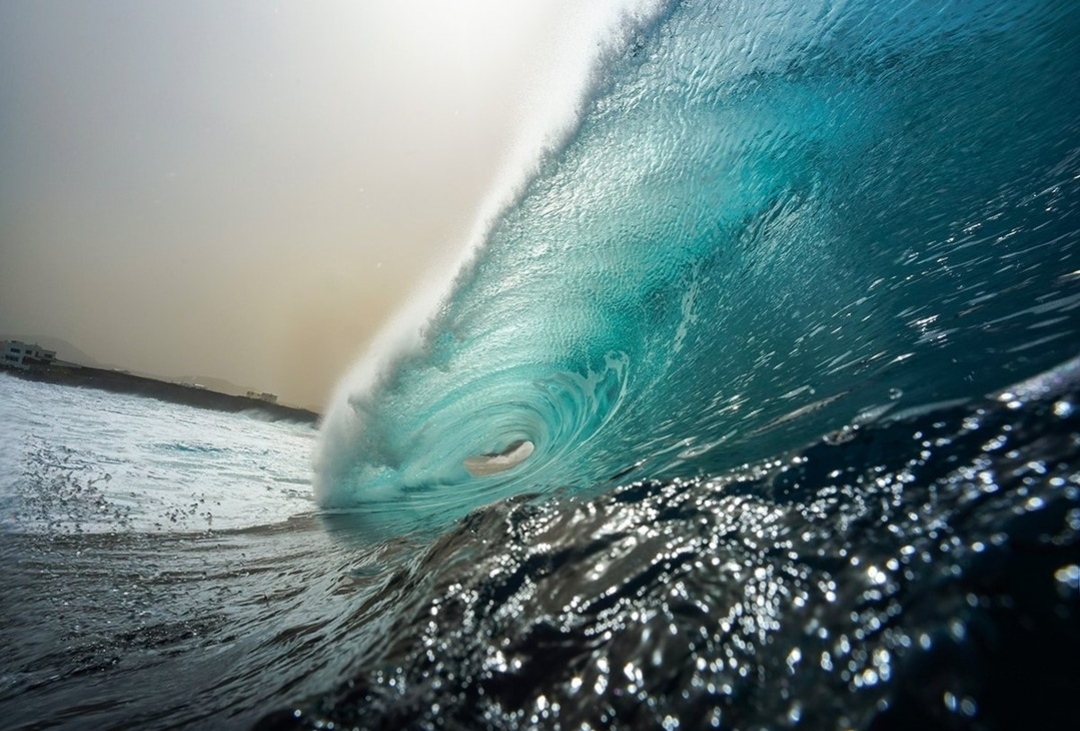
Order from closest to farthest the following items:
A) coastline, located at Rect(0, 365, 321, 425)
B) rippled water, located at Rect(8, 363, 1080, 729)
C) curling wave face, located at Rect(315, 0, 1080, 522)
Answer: rippled water, located at Rect(8, 363, 1080, 729) < curling wave face, located at Rect(315, 0, 1080, 522) < coastline, located at Rect(0, 365, 321, 425)

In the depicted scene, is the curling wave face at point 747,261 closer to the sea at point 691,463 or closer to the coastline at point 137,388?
the sea at point 691,463

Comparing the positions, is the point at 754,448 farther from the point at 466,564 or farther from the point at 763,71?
the point at 763,71

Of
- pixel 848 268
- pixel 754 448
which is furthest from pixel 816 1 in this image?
pixel 754 448

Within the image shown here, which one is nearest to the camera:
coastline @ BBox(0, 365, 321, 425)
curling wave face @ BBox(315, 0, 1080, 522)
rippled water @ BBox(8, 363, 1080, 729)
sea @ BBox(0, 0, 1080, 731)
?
rippled water @ BBox(8, 363, 1080, 729)

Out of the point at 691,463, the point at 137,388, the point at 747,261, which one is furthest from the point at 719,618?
the point at 137,388

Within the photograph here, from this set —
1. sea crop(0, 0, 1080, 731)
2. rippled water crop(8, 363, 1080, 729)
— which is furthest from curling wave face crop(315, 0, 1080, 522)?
rippled water crop(8, 363, 1080, 729)

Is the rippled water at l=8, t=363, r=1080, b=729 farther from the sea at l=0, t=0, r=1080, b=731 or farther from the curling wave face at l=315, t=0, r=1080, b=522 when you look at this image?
the curling wave face at l=315, t=0, r=1080, b=522
